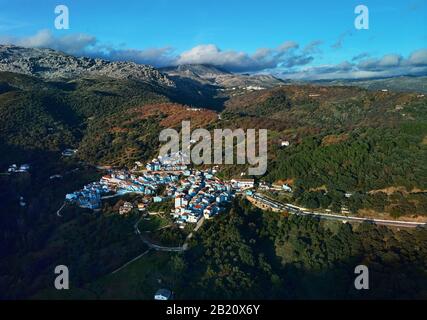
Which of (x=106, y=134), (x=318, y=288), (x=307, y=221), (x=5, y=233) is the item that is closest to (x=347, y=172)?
(x=307, y=221)

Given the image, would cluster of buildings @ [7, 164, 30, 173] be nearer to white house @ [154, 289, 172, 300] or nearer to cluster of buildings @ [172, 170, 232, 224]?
cluster of buildings @ [172, 170, 232, 224]

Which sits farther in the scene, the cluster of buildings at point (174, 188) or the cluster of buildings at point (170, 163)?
the cluster of buildings at point (170, 163)

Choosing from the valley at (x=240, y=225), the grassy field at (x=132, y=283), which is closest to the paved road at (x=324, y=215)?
the valley at (x=240, y=225)

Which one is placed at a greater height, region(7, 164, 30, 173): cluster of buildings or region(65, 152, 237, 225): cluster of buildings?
region(7, 164, 30, 173): cluster of buildings

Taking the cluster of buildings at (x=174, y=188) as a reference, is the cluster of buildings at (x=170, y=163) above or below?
above

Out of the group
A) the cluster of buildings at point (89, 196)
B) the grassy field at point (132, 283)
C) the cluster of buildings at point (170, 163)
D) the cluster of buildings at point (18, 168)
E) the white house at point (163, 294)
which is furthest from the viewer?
the cluster of buildings at point (18, 168)

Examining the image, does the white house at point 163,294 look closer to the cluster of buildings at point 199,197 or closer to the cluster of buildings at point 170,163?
the cluster of buildings at point 199,197

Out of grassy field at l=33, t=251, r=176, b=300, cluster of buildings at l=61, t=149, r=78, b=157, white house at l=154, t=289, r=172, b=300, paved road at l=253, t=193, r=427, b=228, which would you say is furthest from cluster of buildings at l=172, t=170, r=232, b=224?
cluster of buildings at l=61, t=149, r=78, b=157

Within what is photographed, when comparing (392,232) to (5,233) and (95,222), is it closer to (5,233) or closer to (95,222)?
(95,222)

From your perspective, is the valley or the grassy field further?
the valley

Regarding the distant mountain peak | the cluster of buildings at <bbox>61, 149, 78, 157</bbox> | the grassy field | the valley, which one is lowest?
the grassy field
